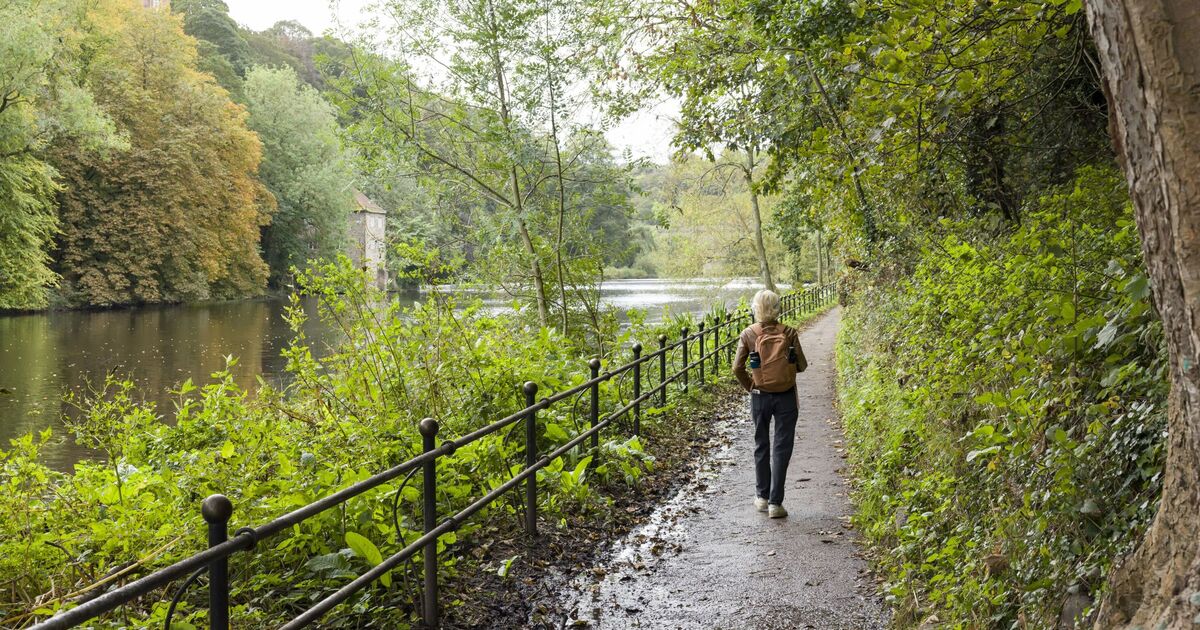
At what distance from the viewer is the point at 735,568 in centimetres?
543

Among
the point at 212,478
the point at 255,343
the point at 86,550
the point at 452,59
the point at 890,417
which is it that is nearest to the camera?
the point at 86,550

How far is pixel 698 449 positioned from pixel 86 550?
234 inches

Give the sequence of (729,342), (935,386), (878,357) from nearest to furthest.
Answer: (935,386) → (878,357) → (729,342)

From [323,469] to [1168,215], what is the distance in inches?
186

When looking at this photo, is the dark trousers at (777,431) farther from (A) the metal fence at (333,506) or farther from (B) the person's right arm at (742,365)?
(A) the metal fence at (333,506)

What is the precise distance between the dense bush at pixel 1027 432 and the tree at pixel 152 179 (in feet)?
138

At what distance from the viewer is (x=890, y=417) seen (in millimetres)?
7469

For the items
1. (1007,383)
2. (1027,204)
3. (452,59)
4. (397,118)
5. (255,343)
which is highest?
(452,59)

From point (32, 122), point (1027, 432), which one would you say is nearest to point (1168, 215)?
point (1027, 432)

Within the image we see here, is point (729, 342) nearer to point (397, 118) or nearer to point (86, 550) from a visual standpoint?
point (397, 118)

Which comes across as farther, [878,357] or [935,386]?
[878,357]

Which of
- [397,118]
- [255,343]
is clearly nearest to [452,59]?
[397,118]

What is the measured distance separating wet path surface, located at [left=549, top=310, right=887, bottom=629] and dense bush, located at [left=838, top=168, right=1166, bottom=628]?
0.26 metres

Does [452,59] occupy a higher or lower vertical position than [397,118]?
higher
